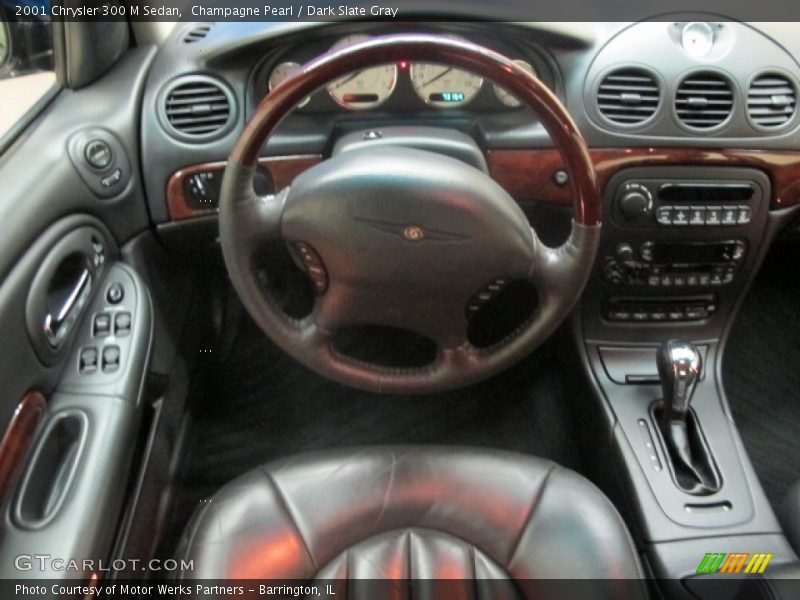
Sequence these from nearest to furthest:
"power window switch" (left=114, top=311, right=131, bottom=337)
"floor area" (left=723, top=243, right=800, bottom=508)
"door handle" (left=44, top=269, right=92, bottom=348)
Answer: "door handle" (left=44, top=269, right=92, bottom=348) → "power window switch" (left=114, top=311, right=131, bottom=337) → "floor area" (left=723, top=243, right=800, bottom=508)

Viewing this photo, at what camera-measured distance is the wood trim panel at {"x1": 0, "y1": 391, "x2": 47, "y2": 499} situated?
919 millimetres

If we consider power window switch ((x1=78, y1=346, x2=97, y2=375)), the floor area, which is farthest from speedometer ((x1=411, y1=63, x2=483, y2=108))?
the floor area

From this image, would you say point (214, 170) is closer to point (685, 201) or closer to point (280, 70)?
point (280, 70)

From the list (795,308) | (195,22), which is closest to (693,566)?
(795,308)

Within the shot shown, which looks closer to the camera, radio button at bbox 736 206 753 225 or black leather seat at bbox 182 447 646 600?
black leather seat at bbox 182 447 646 600

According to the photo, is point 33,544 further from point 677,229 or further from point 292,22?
point 677,229

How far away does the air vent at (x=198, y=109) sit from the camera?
1267 mm

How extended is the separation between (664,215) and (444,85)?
442 mm

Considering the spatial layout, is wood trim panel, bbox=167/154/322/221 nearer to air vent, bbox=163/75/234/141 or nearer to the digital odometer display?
air vent, bbox=163/75/234/141

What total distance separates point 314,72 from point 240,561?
57 centimetres

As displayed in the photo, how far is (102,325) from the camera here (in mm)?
1136

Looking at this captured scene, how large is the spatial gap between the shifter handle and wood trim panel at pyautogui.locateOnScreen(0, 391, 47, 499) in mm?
970

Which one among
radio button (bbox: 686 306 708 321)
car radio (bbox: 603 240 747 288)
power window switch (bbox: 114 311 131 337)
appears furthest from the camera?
radio button (bbox: 686 306 708 321)

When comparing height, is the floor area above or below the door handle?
below
